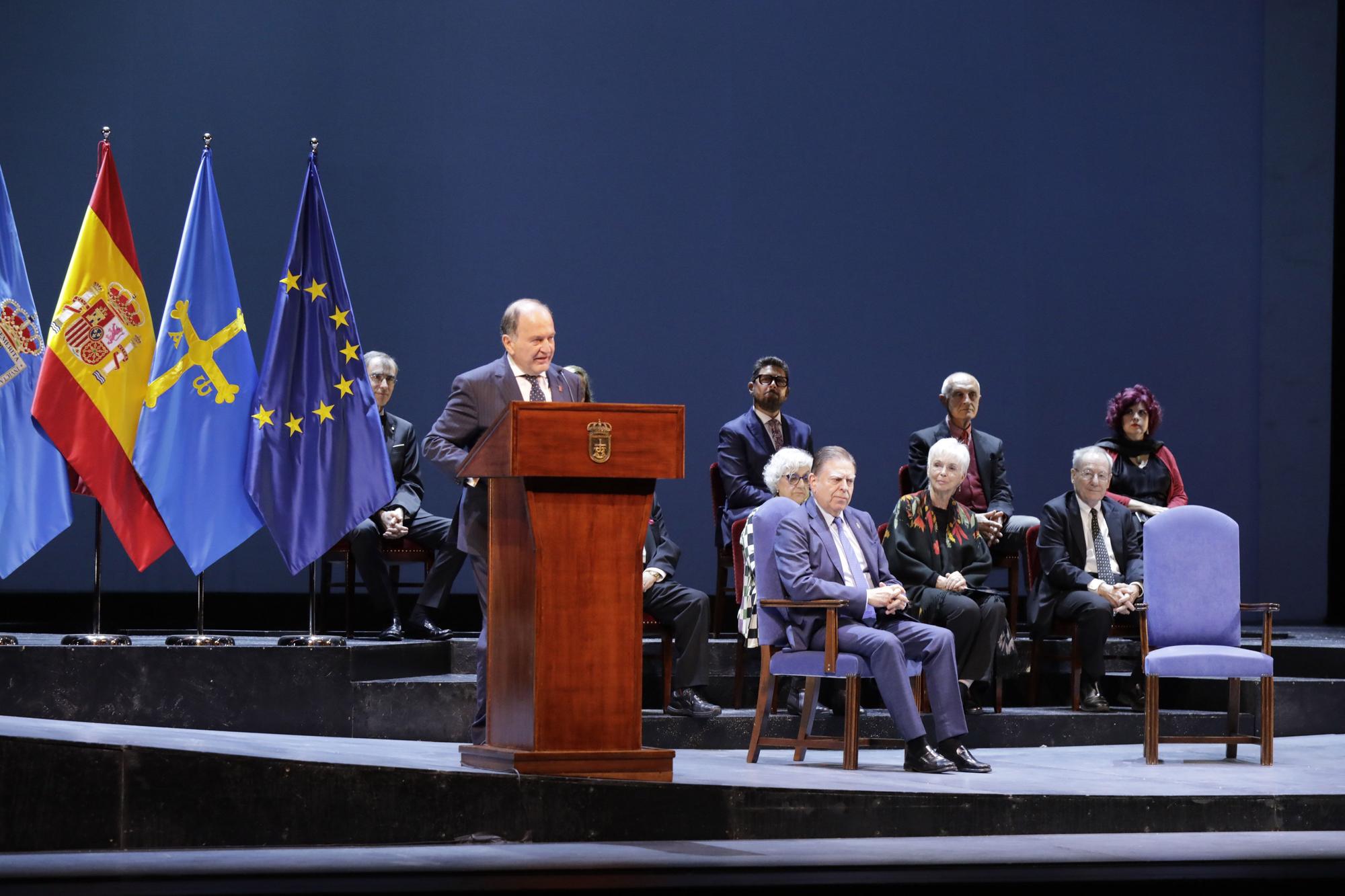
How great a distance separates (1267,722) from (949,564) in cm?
114

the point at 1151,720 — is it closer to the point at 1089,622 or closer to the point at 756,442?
the point at 1089,622

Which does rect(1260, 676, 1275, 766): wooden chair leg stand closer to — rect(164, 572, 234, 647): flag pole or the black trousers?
the black trousers

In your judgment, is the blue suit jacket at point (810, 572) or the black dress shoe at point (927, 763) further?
the blue suit jacket at point (810, 572)

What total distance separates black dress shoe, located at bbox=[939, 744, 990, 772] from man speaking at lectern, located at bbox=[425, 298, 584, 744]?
1460 millimetres

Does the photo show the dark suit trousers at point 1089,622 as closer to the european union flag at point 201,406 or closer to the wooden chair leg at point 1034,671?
the wooden chair leg at point 1034,671

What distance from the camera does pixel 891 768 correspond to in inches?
186

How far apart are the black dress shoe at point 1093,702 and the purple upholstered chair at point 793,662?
0.98m

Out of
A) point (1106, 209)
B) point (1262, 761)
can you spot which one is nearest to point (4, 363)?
point (1262, 761)

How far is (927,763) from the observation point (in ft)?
15.0

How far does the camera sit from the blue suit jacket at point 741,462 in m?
5.96

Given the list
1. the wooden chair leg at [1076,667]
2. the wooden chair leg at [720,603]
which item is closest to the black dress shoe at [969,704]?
Answer: the wooden chair leg at [1076,667]

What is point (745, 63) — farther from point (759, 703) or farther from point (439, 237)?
point (759, 703)

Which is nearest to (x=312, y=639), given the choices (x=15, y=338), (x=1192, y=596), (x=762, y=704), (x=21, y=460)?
(x=21, y=460)

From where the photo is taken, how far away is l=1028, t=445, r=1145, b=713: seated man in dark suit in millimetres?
5684
